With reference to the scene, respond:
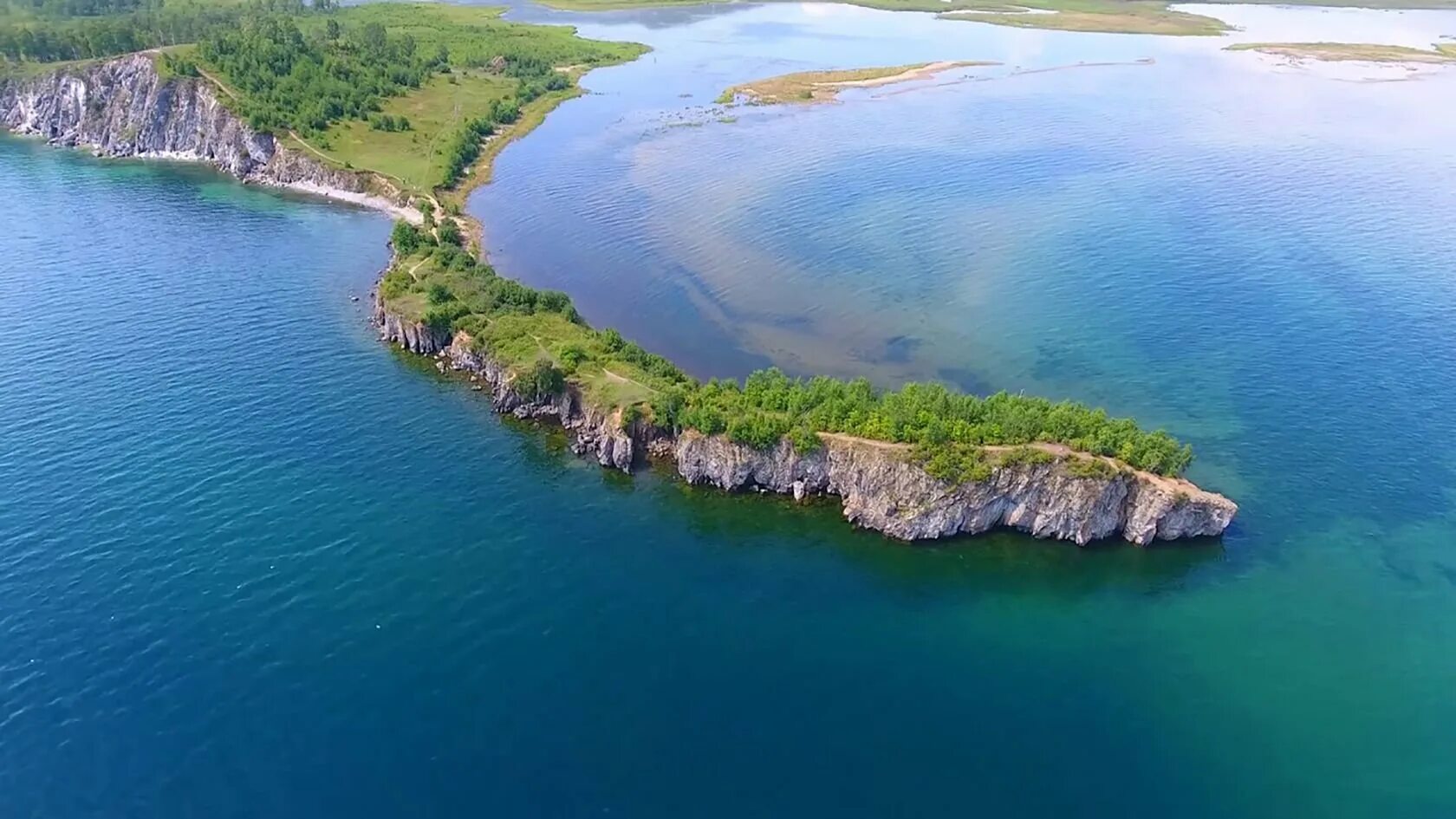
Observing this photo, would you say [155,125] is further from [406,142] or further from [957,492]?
[957,492]

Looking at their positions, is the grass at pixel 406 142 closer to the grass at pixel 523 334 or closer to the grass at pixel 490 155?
the grass at pixel 490 155

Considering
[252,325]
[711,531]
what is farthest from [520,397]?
[252,325]

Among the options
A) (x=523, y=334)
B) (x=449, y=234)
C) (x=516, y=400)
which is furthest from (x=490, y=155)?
(x=516, y=400)

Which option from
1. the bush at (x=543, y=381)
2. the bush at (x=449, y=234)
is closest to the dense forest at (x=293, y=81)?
the bush at (x=449, y=234)

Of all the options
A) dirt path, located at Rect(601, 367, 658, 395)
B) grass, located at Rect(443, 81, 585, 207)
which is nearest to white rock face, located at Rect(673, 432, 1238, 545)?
dirt path, located at Rect(601, 367, 658, 395)

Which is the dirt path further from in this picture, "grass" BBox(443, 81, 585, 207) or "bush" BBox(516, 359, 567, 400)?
"grass" BBox(443, 81, 585, 207)

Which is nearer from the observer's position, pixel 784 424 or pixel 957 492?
pixel 957 492
